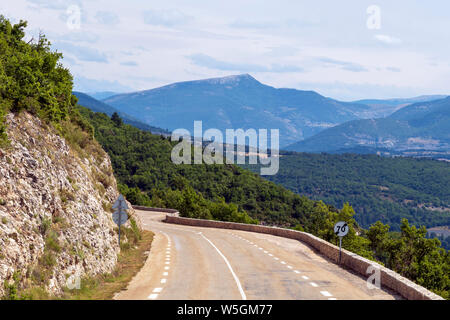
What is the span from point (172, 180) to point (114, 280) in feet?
350

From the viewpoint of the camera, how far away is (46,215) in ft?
54.4

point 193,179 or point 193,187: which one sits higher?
point 193,179

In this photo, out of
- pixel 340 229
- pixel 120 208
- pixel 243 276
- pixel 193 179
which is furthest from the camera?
pixel 193 179

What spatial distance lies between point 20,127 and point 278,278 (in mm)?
10943

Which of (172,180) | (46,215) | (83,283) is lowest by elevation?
(172,180)

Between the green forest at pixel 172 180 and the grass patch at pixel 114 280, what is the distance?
5.43 m

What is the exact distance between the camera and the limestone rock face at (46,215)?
13.9 metres

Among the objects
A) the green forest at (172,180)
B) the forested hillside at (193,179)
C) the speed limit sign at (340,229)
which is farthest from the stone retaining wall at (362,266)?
the forested hillside at (193,179)

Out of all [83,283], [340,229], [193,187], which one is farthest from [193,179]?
[83,283]

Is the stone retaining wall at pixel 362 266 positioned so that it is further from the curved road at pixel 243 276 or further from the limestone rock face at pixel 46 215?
the limestone rock face at pixel 46 215

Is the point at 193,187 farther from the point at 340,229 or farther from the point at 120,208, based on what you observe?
the point at 340,229

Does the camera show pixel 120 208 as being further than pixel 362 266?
Yes
